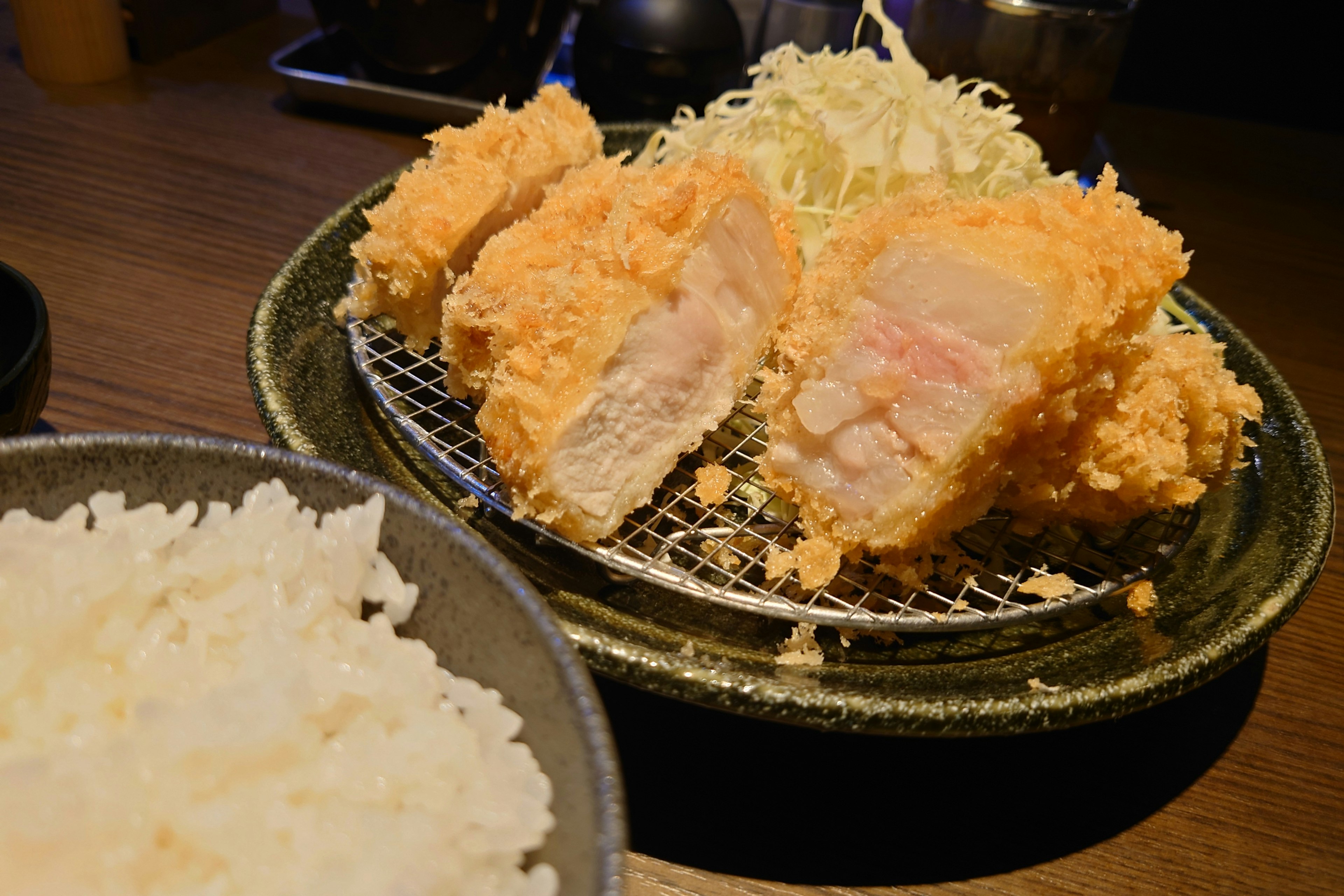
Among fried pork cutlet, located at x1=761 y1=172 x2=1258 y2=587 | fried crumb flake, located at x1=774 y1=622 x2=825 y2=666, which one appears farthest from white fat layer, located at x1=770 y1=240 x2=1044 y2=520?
fried crumb flake, located at x1=774 y1=622 x2=825 y2=666

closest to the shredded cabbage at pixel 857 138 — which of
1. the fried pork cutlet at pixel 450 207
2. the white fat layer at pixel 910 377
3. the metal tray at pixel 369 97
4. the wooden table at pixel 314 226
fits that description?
the fried pork cutlet at pixel 450 207

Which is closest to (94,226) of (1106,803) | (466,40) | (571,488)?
(466,40)

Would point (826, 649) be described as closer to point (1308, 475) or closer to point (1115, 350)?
point (1115, 350)

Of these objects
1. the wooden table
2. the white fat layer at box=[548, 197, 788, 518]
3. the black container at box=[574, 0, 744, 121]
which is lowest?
the wooden table

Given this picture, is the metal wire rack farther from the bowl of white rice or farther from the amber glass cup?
the amber glass cup

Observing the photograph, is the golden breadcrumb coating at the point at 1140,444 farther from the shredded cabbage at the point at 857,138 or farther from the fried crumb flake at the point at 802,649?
the shredded cabbage at the point at 857,138

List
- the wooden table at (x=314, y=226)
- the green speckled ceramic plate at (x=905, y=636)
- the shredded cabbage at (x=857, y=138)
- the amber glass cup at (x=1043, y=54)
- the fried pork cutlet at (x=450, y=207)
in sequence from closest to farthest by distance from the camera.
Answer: the green speckled ceramic plate at (x=905, y=636), the wooden table at (x=314, y=226), the fried pork cutlet at (x=450, y=207), the shredded cabbage at (x=857, y=138), the amber glass cup at (x=1043, y=54)
